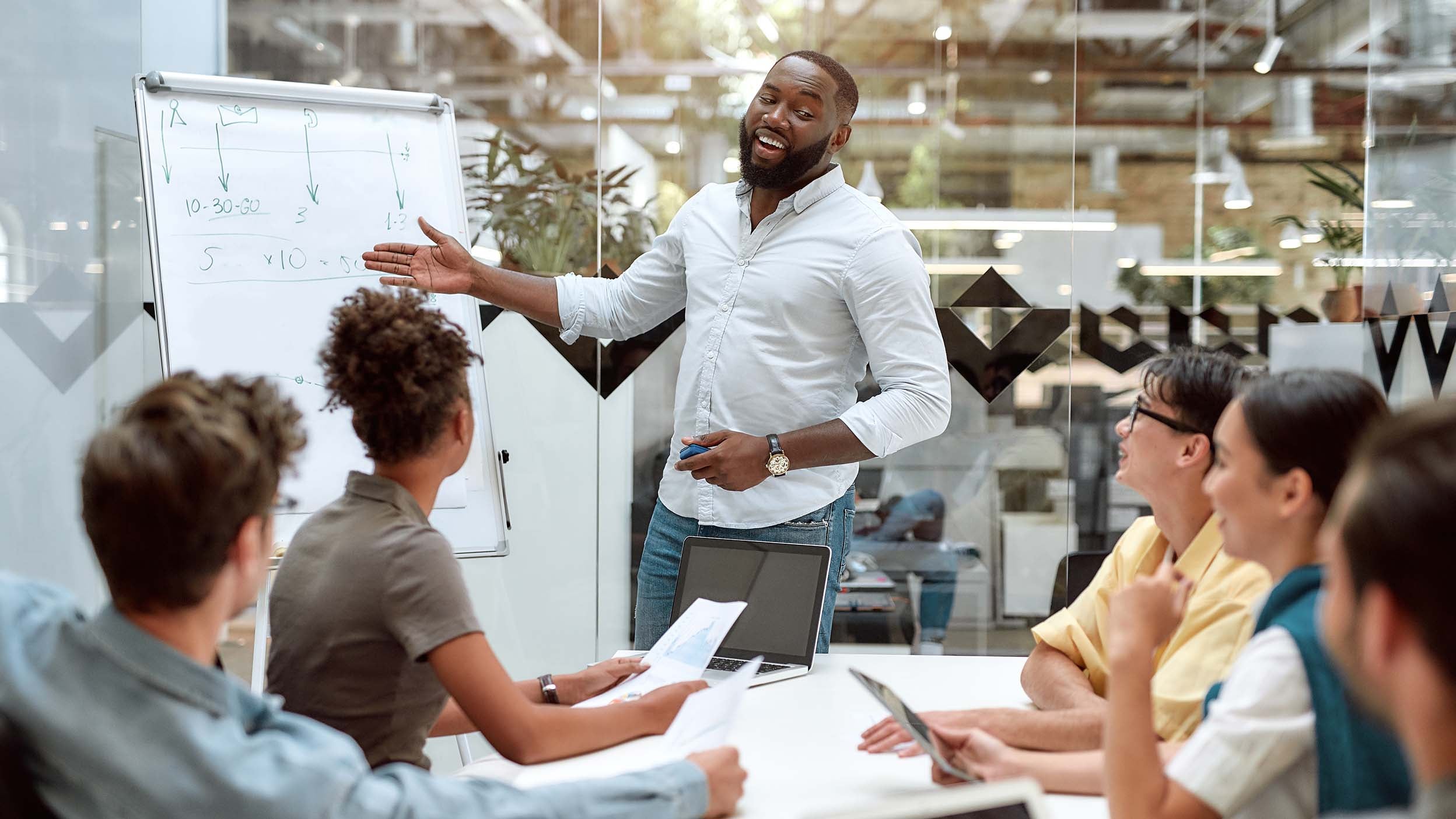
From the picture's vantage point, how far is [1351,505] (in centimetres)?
72

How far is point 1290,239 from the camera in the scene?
5543 millimetres

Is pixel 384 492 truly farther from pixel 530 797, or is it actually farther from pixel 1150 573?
pixel 1150 573

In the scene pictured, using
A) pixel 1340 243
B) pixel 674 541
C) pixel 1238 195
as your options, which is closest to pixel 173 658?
pixel 674 541

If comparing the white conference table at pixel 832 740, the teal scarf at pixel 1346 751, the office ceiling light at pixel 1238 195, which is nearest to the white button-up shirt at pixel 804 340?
the white conference table at pixel 832 740

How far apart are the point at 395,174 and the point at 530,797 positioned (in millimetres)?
1739

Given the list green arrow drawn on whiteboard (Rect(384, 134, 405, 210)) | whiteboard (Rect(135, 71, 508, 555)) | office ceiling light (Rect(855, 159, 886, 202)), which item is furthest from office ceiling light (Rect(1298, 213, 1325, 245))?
green arrow drawn on whiteboard (Rect(384, 134, 405, 210))

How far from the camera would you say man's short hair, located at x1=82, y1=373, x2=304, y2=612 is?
92 centimetres

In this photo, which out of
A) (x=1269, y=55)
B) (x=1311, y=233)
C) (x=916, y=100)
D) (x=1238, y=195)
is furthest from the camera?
(x=1269, y=55)

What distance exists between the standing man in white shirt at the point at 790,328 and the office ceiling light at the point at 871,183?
6.14 feet

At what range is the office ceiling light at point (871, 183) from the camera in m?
4.24

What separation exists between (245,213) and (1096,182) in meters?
4.76

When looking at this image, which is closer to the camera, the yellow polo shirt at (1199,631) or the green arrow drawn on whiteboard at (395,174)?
the yellow polo shirt at (1199,631)

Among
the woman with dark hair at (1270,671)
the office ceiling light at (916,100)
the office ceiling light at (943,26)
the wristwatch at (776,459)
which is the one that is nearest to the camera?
the woman with dark hair at (1270,671)

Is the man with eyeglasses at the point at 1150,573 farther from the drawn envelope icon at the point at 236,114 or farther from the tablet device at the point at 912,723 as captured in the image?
the drawn envelope icon at the point at 236,114
